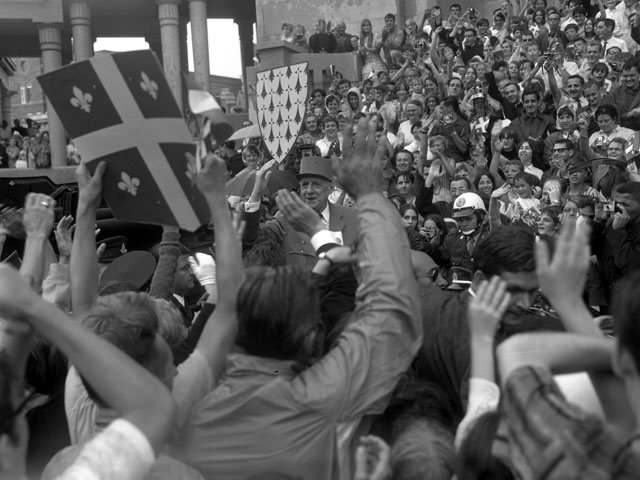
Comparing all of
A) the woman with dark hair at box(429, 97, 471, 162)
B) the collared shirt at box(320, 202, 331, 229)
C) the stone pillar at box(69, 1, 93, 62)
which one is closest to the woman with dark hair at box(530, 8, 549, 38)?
the woman with dark hair at box(429, 97, 471, 162)

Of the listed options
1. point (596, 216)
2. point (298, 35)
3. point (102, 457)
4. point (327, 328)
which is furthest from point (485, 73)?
point (102, 457)

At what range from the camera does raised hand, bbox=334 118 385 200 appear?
2371 mm

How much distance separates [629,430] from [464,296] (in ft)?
4.22

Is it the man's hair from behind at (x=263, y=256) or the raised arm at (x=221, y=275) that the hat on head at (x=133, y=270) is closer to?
the man's hair from behind at (x=263, y=256)

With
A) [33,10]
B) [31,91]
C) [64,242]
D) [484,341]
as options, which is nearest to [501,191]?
[64,242]

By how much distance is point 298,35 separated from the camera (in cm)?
1858

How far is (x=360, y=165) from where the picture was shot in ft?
7.79

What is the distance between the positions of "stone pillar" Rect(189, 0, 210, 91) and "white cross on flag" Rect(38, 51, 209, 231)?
716 inches

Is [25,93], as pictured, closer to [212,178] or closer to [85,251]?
[85,251]

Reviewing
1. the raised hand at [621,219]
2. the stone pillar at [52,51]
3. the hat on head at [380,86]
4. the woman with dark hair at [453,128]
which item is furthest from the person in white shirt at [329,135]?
the stone pillar at [52,51]

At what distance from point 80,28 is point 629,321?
843 inches

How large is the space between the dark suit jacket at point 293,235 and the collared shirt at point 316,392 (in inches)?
94.7

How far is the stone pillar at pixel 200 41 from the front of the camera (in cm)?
2108

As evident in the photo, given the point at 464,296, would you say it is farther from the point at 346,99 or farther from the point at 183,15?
the point at 183,15
